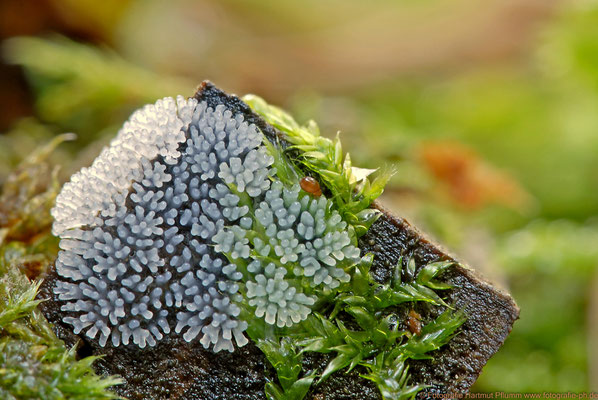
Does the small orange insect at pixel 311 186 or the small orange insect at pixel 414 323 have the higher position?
the small orange insect at pixel 311 186

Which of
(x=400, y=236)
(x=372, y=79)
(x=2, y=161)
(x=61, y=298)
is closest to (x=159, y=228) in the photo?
(x=61, y=298)

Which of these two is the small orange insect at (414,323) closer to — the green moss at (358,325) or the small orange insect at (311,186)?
the green moss at (358,325)

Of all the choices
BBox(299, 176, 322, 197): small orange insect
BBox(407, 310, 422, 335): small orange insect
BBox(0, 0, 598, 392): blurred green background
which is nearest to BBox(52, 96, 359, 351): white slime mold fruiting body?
BBox(299, 176, 322, 197): small orange insect

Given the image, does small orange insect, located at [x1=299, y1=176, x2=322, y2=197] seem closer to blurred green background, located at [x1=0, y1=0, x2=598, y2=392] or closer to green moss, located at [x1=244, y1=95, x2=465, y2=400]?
green moss, located at [x1=244, y1=95, x2=465, y2=400]

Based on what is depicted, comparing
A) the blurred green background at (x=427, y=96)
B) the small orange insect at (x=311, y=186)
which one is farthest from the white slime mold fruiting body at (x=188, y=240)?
the blurred green background at (x=427, y=96)

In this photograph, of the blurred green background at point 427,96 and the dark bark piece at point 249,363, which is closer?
the dark bark piece at point 249,363

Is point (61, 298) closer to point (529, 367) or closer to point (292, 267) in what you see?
point (292, 267)
